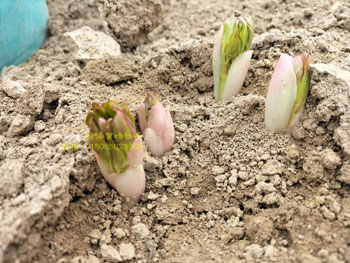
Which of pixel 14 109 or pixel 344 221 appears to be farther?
pixel 14 109

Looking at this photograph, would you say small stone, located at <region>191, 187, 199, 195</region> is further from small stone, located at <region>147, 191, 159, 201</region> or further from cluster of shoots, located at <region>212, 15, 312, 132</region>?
cluster of shoots, located at <region>212, 15, 312, 132</region>

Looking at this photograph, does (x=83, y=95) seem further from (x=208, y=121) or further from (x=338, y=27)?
(x=338, y=27)

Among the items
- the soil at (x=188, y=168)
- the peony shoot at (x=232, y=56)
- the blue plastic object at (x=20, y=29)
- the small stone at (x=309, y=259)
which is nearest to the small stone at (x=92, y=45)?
the soil at (x=188, y=168)

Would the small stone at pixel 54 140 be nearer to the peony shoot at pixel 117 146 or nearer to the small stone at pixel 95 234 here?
the peony shoot at pixel 117 146

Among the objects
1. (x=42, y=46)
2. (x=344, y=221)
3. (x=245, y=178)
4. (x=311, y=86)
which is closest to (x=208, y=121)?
(x=245, y=178)

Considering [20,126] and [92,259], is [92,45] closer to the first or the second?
[20,126]

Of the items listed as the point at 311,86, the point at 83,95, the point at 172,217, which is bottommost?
the point at 172,217
